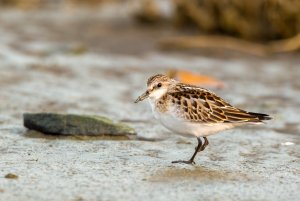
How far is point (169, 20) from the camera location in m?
17.0

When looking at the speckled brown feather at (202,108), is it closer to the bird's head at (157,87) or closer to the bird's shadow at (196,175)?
the bird's head at (157,87)

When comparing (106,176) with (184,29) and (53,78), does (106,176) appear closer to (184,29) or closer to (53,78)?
(53,78)

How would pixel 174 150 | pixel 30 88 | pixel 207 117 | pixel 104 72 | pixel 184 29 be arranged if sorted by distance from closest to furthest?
1. pixel 207 117
2. pixel 174 150
3. pixel 30 88
4. pixel 104 72
5. pixel 184 29

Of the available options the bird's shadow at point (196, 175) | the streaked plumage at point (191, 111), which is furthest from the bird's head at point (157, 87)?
the bird's shadow at point (196, 175)

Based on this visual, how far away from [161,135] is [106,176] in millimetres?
2175

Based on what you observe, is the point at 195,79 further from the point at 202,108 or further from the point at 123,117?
the point at 202,108

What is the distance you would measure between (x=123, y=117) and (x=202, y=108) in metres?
2.57

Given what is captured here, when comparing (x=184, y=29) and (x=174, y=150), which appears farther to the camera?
(x=184, y=29)

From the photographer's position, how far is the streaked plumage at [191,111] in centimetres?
747

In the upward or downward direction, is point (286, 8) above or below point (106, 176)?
above

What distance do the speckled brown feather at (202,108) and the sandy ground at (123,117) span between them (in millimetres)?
461

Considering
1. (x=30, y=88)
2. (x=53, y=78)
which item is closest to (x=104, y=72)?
(x=53, y=78)

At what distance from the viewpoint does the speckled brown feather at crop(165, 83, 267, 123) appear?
750 cm

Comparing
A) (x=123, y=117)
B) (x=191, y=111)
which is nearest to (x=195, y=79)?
(x=123, y=117)
